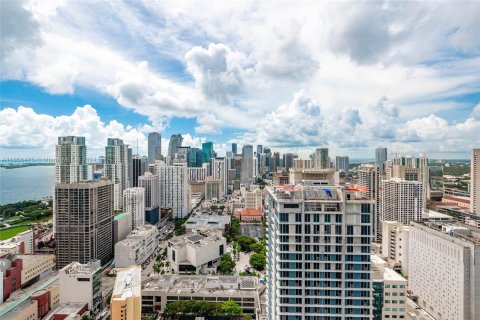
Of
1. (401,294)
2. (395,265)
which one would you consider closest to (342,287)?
(401,294)

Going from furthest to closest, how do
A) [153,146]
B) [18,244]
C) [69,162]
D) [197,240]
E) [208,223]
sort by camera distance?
[153,146]
[69,162]
[208,223]
[197,240]
[18,244]

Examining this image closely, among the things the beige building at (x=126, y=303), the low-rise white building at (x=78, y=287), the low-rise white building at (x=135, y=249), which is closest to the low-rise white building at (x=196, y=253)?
the low-rise white building at (x=135, y=249)

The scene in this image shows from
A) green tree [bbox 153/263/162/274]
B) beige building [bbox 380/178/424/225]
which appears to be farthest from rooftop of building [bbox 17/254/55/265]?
beige building [bbox 380/178/424/225]

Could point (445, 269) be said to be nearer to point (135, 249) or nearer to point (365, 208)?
point (365, 208)

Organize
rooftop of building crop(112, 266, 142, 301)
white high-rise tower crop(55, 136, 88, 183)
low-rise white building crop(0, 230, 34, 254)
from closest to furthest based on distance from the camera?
rooftop of building crop(112, 266, 142, 301) < low-rise white building crop(0, 230, 34, 254) < white high-rise tower crop(55, 136, 88, 183)

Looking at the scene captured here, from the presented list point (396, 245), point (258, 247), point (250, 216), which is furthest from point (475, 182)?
point (250, 216)

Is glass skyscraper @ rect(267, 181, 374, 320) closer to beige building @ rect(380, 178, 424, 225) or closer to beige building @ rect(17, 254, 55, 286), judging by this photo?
beige building @ rect(17, 254, 55, 286)
